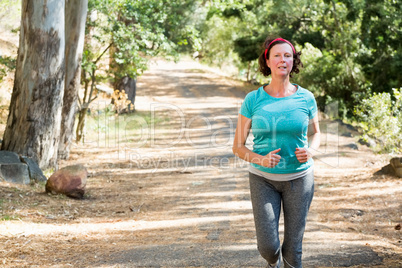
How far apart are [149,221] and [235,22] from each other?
25872 millimetres

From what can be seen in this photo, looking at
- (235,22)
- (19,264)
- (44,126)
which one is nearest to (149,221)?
(19,264)

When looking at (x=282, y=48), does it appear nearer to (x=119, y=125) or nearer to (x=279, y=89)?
(x=279, y=89)

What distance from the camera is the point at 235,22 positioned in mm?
31312

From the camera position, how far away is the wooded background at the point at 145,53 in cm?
912

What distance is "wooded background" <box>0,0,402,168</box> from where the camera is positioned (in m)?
9.12

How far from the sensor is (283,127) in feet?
11.0

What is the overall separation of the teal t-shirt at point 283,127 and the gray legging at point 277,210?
4.5 inches

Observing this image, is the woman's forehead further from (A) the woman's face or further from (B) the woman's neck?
(B) the woman's neck

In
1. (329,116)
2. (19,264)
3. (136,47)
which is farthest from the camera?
(329,116)

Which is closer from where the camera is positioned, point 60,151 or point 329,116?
point 60,151

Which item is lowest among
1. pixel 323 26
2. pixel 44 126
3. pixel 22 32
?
pixel 44 126

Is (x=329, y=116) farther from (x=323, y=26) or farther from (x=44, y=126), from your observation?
(x=44, y=126)

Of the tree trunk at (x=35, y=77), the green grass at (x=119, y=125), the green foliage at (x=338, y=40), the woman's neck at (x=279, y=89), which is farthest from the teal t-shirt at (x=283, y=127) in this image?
the green foliage at (x=338, y=40)

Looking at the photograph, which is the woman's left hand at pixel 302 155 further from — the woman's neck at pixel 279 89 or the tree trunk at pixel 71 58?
the tree trunk at pixel 71 58
